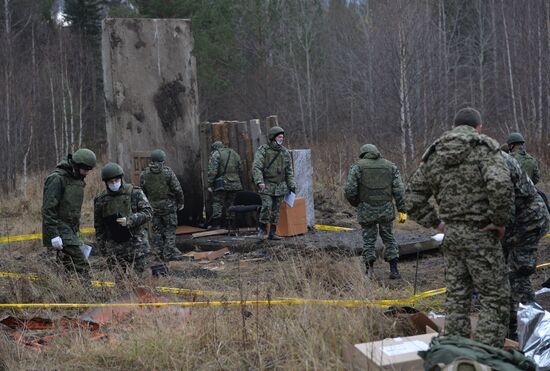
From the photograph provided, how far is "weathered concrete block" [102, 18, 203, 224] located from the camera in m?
12.7

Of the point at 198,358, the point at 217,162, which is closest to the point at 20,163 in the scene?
the point at 217,162

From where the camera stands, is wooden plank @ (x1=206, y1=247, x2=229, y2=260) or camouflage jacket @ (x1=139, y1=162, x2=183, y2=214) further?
wooden plank @ (x1=206, y1=247, x2=229, y2=260)

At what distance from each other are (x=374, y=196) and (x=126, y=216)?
10.5 feet

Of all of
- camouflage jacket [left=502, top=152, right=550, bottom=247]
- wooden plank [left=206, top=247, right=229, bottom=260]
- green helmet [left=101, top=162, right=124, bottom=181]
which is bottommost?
wooden plank [left=206, top=247, right=229, bottom=260]

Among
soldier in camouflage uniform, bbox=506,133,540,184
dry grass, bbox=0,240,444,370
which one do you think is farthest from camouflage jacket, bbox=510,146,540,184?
dry grass, bbox=0,240,444,370

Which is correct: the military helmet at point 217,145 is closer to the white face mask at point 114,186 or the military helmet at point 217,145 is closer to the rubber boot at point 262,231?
the rubber boot at point 262,231

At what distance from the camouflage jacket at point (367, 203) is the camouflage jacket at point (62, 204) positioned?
3462mm

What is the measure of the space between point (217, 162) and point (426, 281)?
5531 mm

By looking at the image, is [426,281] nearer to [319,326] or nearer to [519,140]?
[519,140]

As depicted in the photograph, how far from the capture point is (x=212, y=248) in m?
12.2

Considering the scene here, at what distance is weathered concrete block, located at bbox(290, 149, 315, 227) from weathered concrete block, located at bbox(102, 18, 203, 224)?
76.8 inches

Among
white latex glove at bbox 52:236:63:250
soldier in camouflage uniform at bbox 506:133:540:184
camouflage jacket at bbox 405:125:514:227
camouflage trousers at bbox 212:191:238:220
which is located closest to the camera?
camouflage jacket at bbox 405:125:514:227

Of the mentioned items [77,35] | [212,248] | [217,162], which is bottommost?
[212,248]

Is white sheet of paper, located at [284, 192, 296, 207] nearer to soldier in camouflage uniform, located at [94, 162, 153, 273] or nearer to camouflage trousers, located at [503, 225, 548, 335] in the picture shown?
soldier in camouflage uniform, located at [94, 162, 153, 273]
